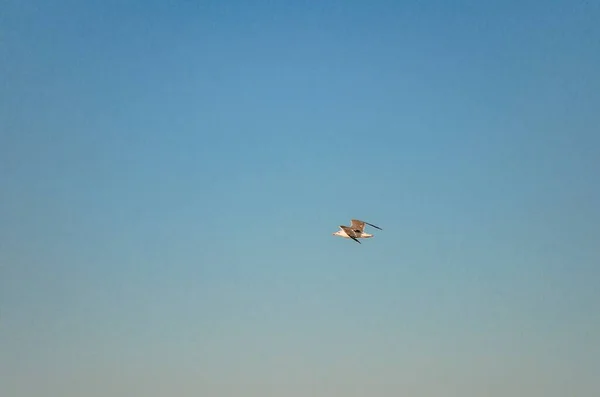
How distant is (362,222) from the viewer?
108 m
